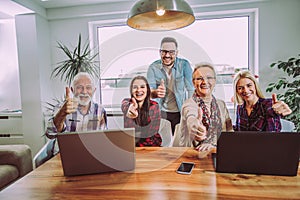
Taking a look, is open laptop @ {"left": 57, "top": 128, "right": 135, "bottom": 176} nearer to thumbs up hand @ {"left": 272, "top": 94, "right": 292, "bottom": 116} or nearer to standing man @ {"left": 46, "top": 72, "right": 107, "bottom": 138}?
standing man @ {"left": 46, "top": 72, "right": 107, "bottom": 138}

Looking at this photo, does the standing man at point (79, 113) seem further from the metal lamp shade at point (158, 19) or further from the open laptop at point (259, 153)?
the open laptop at point (259, 153)

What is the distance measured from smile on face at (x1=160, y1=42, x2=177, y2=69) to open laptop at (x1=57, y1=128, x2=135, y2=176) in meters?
1.36

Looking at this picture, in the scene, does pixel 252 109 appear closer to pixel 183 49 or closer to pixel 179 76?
pixel 179 76

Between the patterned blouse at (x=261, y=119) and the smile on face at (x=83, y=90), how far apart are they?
1224 millimetres

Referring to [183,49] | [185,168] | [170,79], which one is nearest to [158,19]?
[185,168]

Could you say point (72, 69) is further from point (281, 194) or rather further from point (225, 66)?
point (281, 194)

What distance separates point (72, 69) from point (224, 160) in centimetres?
234

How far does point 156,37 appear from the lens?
10.8 ft

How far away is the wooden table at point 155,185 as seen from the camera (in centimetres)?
99

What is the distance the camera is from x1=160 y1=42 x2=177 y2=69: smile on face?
2393 mm

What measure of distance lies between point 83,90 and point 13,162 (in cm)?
105

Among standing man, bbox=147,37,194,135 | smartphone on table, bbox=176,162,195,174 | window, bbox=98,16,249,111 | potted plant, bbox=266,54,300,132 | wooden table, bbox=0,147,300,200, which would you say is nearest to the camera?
wooden table, bbox=0,147,300,200

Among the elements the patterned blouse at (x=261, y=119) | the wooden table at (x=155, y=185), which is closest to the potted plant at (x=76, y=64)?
the wooden table at (x=155, y=185)

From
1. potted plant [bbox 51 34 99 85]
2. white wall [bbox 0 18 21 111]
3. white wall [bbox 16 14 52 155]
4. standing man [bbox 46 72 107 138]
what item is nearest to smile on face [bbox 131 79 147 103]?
standing man [bbox 46 72 107 138]
